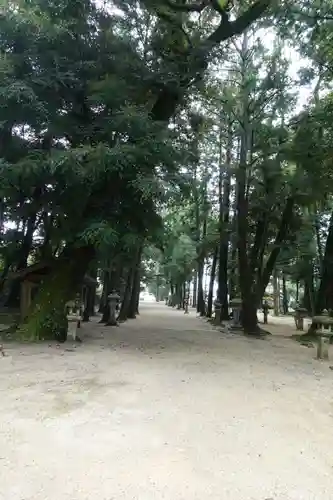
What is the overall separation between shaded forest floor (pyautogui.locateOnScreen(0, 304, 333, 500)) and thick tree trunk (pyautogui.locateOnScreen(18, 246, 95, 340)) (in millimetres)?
1464

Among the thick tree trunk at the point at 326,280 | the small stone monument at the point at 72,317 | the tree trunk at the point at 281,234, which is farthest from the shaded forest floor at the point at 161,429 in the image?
the tree trunk at the point at 281,234

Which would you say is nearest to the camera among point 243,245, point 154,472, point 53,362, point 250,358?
point 154,472

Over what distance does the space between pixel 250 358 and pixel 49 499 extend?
5.74 meters

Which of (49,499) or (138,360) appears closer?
(49,499)

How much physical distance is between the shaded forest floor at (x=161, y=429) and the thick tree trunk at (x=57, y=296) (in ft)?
4.80

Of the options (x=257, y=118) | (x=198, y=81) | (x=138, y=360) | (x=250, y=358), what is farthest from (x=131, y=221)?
(x=257, y=118)

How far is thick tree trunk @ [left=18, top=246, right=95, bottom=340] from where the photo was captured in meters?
8.42

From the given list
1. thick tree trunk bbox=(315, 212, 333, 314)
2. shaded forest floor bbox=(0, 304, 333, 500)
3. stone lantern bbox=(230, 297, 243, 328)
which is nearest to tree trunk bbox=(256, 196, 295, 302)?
stone lantern bbox=(230, 297, 243, 328)

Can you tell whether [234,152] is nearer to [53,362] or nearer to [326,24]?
[326,24]

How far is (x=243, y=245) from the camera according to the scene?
477 inches

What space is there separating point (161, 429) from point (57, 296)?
5.52 metres

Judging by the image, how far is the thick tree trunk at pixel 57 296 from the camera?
8422 mm

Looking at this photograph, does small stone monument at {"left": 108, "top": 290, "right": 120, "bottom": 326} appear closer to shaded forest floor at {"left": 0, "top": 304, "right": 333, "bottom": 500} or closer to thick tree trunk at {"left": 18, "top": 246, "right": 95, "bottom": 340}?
thick tree trunk at {"left": 18, "top": 246, "right": 95, "bottom": 340}

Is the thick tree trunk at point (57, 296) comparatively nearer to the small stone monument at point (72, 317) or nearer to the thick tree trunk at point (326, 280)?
the small stone monument at point (72, 317)
